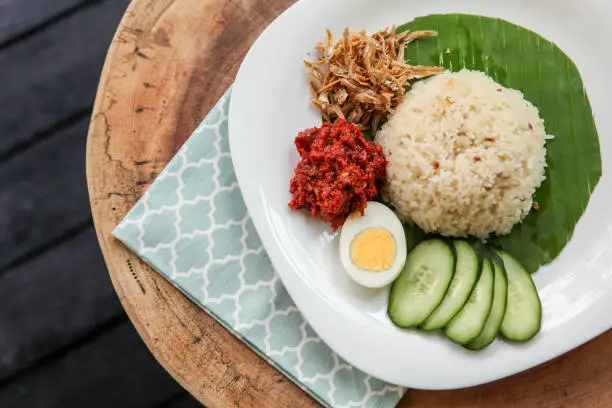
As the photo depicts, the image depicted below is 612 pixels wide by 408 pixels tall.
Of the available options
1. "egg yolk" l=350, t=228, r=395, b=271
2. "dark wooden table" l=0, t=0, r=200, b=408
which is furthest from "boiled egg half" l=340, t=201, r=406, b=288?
"dark wooden table" l=0, t=0, r=200, b=408

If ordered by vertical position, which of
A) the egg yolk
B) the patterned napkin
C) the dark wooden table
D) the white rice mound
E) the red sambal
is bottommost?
the dark wooden table

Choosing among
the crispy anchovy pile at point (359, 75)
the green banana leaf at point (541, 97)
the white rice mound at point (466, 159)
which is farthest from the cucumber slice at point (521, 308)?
the crispy anchovy pile at point (359, 75)

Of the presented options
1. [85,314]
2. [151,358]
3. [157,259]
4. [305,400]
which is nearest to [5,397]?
[85,314]

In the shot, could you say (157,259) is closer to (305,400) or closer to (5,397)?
(305,400)

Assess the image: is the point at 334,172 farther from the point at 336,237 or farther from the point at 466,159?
the point at 466,159

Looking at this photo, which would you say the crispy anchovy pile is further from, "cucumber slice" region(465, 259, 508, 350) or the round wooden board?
"cucumber slice" region(465, 259, 508, 350)

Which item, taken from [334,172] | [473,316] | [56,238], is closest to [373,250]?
→ [334,172]
